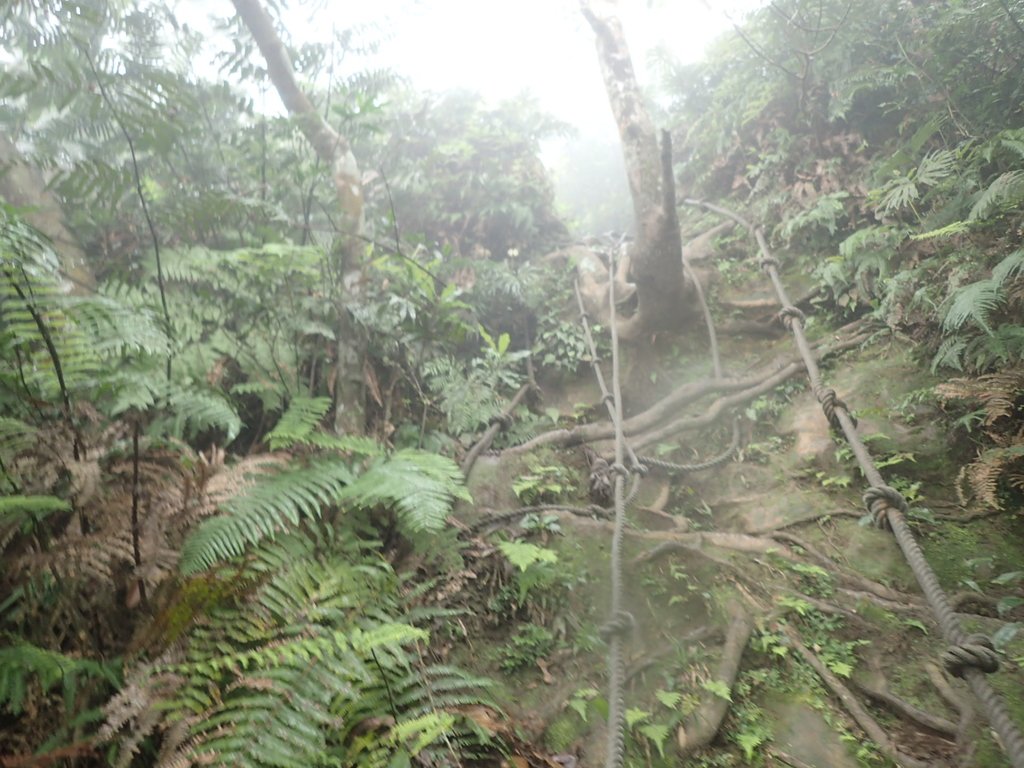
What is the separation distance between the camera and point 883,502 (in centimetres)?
188

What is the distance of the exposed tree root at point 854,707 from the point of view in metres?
1.58

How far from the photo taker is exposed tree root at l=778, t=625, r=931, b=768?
5.19 ft

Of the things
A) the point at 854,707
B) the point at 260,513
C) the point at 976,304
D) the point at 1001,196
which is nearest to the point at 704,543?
the point at 854,707

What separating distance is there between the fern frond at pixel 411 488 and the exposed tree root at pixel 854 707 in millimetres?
1542

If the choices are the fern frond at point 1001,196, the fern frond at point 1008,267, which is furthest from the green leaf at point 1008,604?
the fern frond at point 1001,196

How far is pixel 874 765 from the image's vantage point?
1604 mm

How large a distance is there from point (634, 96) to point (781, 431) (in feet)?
10.7

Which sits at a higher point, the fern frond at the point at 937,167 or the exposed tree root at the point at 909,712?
the fern frond at the point at 937,167

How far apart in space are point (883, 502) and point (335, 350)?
10.9 feet

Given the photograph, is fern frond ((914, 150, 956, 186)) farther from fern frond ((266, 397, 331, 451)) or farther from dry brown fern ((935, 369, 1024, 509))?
→ fern frond ((266, 397, 331, 451))

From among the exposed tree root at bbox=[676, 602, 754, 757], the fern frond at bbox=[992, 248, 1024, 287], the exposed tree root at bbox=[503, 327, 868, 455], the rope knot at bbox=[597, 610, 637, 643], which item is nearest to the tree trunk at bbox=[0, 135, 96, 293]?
the exposed tree root at bbox=[503, 327, 868, 455]

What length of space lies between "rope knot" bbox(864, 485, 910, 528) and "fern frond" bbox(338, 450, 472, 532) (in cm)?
171

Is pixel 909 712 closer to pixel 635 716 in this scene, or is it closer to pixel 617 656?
pixel 635 716

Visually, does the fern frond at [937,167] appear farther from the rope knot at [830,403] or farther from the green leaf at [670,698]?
the green leaf at [670,698]
